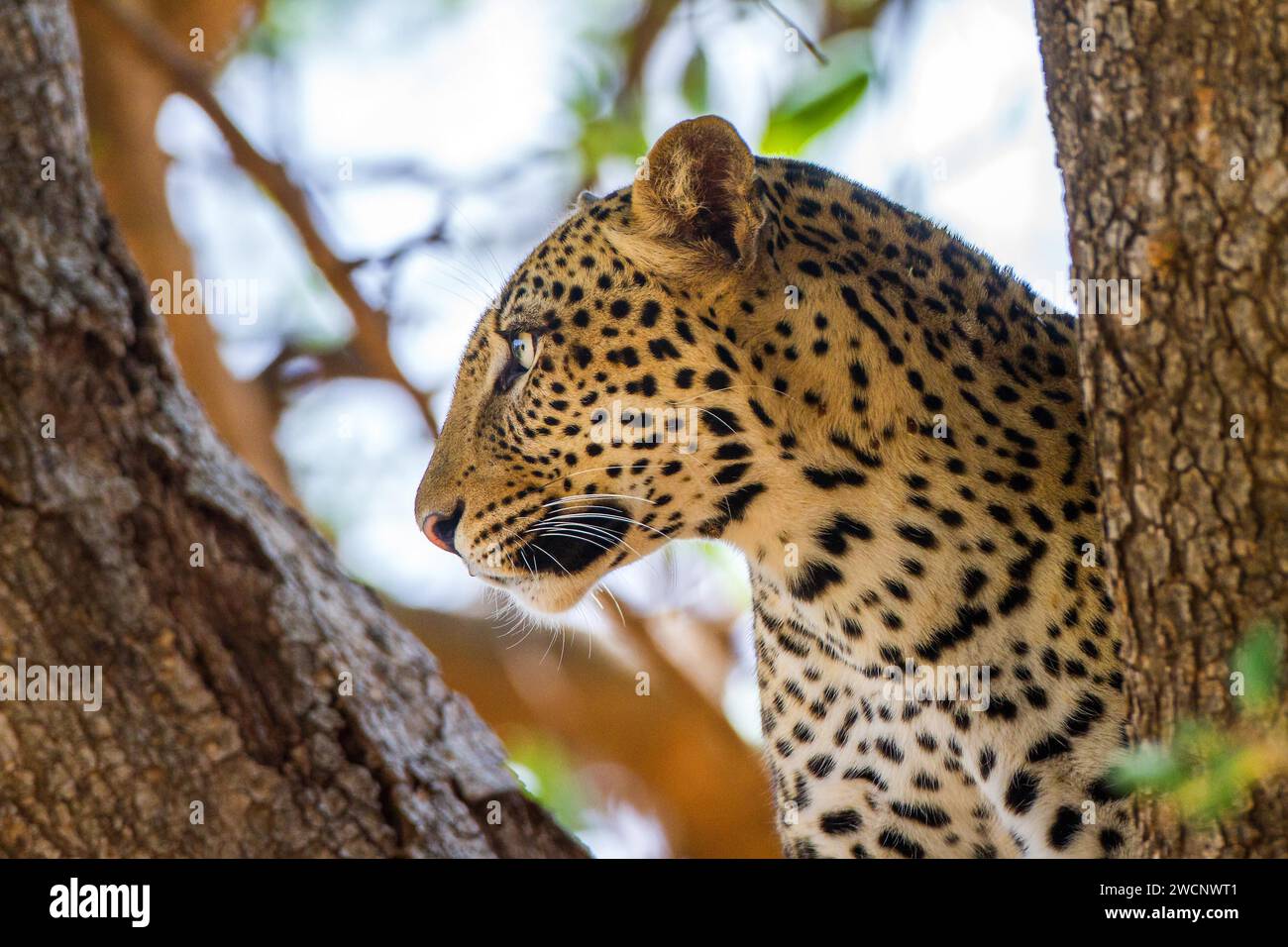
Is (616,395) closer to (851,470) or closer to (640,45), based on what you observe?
(851,470)

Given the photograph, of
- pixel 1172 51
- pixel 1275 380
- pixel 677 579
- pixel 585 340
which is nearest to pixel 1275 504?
pixel 1275 380

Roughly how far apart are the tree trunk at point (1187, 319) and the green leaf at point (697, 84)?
333 centimetres

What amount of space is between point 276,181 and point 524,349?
2.91 metres

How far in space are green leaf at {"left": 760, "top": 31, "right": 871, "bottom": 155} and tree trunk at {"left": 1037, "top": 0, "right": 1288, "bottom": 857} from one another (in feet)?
9.61

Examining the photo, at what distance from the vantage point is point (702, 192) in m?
3.83

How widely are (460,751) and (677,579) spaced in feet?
12.4

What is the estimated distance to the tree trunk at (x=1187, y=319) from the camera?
2.40m

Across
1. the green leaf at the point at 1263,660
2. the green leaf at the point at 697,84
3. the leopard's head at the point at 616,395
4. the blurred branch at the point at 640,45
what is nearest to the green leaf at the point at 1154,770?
the green leaf at the point at 1263,660

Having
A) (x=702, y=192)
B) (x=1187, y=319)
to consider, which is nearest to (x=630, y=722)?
(x=702, y=192)

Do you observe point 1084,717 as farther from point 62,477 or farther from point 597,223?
point 62,477

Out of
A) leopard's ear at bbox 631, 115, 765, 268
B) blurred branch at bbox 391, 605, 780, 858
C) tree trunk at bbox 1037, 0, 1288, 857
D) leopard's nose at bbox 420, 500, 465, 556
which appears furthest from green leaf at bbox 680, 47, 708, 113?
tree trunk at bbox 1037, 0, 1288, 857

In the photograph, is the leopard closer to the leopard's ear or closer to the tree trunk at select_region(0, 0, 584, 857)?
the leopard's ear

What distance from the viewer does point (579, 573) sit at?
4051mm

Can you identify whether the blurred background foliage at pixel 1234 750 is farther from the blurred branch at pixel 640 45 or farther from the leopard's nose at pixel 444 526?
the blurred branch at pixel 640 45
